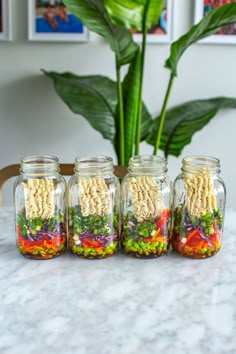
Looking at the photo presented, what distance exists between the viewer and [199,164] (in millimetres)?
1246

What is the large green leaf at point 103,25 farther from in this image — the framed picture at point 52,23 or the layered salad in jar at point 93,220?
the layered salad in jar at point 93,220

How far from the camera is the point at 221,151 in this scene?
283 centimetres

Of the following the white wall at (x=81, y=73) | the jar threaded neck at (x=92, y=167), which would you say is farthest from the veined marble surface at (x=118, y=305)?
the white wall at (x=81, y=73)

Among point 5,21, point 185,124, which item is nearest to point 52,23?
point 5,21

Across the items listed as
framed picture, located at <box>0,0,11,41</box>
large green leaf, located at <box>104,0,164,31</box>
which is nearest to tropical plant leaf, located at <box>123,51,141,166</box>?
large green leaf, located at <box>104,0,164,31</box>

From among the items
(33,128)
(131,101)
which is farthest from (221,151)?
(33,128)

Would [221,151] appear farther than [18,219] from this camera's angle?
Yes

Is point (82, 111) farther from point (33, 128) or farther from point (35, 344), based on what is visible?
point (35, 344)

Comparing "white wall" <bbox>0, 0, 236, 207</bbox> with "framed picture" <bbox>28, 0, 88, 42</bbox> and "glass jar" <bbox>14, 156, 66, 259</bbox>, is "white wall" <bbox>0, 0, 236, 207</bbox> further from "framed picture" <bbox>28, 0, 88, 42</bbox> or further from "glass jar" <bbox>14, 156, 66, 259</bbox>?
"glass jar" <bbox>14, 156, 66, 259</bbox>

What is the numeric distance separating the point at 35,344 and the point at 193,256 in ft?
1.59

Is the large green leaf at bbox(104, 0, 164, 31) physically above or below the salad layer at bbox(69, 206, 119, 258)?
above

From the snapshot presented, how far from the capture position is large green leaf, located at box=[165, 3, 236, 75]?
5.95ft

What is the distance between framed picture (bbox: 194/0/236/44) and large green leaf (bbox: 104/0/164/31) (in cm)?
41

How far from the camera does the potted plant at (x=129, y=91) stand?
6.21ft
